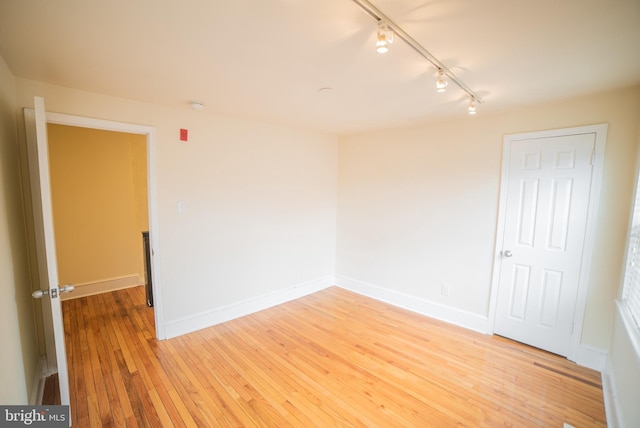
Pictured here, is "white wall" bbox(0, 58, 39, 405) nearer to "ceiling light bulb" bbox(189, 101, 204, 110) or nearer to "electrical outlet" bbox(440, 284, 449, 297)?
"ceiling light bulb" bbox(189, 101, 204, 110)

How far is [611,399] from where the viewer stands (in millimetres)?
2010

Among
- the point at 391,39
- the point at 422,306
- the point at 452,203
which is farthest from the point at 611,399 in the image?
the point at 391,39

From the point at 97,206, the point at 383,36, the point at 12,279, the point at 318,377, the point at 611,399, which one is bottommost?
the point at 318,377

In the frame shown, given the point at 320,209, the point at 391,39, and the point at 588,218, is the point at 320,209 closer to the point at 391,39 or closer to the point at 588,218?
the point at 588,218

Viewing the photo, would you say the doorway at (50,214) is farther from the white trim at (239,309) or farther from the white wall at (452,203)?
the white wall at (452,203)

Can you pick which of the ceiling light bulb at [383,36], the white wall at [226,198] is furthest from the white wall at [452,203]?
the ceiling light bulb at [383,36]

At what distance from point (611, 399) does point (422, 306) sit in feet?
5.76

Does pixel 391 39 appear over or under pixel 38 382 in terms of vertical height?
over

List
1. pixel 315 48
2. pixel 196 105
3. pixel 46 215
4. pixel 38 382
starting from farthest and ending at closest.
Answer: pixel 196 105 → pixel 38 382 → pixel 46 215 → pixel 315 48

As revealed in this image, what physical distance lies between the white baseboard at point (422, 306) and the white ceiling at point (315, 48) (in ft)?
7.65

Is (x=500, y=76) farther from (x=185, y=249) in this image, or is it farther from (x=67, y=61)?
(x=185, y=249)

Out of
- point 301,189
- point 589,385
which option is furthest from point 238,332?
point 589,385

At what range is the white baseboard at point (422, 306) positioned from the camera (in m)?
3.15

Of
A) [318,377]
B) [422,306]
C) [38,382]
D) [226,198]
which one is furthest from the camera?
[422,306]
